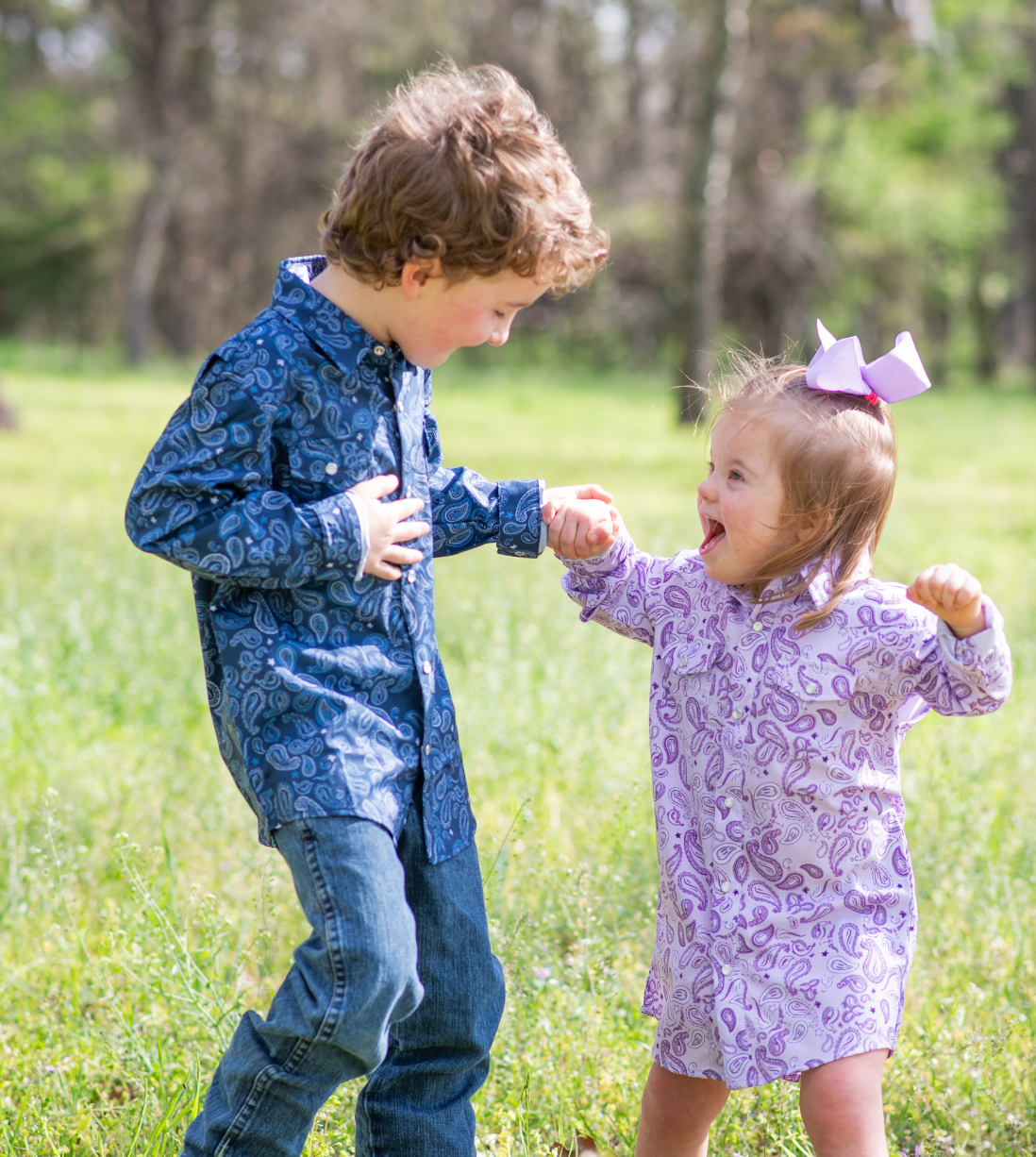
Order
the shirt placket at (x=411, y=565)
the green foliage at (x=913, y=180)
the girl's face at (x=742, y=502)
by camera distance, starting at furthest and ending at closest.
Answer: the green foliage at (x=913, y=180), the girl's face at (x=742, y=502), the shirt placket at (x=411, y=565)

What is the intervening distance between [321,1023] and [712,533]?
3.28 feet

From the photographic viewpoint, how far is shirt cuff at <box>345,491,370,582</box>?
184 centimetres

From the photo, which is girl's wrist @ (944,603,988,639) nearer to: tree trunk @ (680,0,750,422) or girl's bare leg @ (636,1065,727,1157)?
girl's bare leg @ (636,1065,727,1157)

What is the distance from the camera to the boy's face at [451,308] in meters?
1.96

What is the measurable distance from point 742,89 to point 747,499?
23.5 meters

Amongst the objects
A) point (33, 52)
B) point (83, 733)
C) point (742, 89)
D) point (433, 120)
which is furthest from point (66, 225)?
point (433, 120)

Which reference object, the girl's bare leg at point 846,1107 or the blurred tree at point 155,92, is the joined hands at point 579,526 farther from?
the blurred tree at point 155,92

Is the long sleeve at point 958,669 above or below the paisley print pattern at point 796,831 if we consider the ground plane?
above

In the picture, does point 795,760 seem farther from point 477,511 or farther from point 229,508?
point 229,508

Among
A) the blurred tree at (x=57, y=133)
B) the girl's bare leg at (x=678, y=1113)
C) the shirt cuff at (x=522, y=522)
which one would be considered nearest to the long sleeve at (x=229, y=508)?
the shirt cuff at (x=522, y=522)

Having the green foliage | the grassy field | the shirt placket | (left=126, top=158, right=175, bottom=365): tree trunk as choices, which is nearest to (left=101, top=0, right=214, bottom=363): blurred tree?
(left=126, top=158, right=175, bottom=365): tree trunk

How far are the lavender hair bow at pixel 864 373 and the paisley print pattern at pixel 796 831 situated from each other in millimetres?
310

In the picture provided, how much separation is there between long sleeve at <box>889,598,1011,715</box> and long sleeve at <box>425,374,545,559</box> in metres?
0.66

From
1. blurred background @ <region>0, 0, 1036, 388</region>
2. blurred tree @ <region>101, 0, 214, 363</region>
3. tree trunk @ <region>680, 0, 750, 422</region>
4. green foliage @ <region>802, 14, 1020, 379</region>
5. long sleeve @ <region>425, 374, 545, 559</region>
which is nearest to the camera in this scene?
long sleeve @ <region>425, 374, 545, 559</region>
